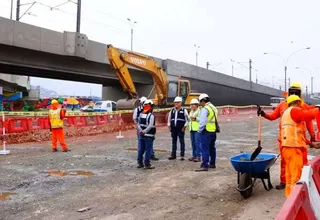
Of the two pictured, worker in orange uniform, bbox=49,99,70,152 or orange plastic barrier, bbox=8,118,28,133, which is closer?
worker in orange uniform, bbox=49,99,70,152

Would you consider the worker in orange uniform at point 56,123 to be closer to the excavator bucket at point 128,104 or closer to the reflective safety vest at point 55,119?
the reflective safety vest at point 55,119

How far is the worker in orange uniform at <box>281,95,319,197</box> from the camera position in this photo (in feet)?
18.3

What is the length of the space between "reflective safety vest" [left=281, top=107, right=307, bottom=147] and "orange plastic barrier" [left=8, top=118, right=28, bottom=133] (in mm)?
12289

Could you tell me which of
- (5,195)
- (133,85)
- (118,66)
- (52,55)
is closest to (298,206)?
(5,195)

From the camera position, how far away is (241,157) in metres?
6.97

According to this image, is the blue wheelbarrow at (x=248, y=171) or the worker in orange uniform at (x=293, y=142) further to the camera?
the blue wheelbarrow at (x=248, y=171)

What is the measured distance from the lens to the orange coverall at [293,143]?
5.58m

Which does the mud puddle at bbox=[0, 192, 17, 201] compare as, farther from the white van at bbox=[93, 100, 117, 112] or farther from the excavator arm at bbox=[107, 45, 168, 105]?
the white van at bbox=[93, 100, 117, 112]

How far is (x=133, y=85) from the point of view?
21.1m

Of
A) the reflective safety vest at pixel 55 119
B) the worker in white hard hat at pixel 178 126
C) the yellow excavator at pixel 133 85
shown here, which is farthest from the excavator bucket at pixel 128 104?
the worker in white hard hat at pixel 178 126

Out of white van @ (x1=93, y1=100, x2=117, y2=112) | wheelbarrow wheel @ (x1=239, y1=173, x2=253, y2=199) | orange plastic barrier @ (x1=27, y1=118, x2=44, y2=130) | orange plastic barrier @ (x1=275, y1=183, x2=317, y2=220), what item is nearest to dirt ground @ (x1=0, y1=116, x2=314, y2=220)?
wheelbarrow wheel @ (x1=239, y1=173, x2=253, y2=199)

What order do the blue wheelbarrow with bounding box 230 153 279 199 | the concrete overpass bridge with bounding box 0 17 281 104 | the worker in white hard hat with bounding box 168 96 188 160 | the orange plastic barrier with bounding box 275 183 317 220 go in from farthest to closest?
the concrete overpass bridge with bounding box 0 17 281 104, the worker in white hard hat with bounding box 168 96 188 160, the blue wheelbarrow with bounding box 230 153 279 199, the orange plastic barrier with bounding box 275 183 317 220

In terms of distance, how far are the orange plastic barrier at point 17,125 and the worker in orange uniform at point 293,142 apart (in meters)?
12.3

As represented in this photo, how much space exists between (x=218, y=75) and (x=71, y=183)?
135 ft
